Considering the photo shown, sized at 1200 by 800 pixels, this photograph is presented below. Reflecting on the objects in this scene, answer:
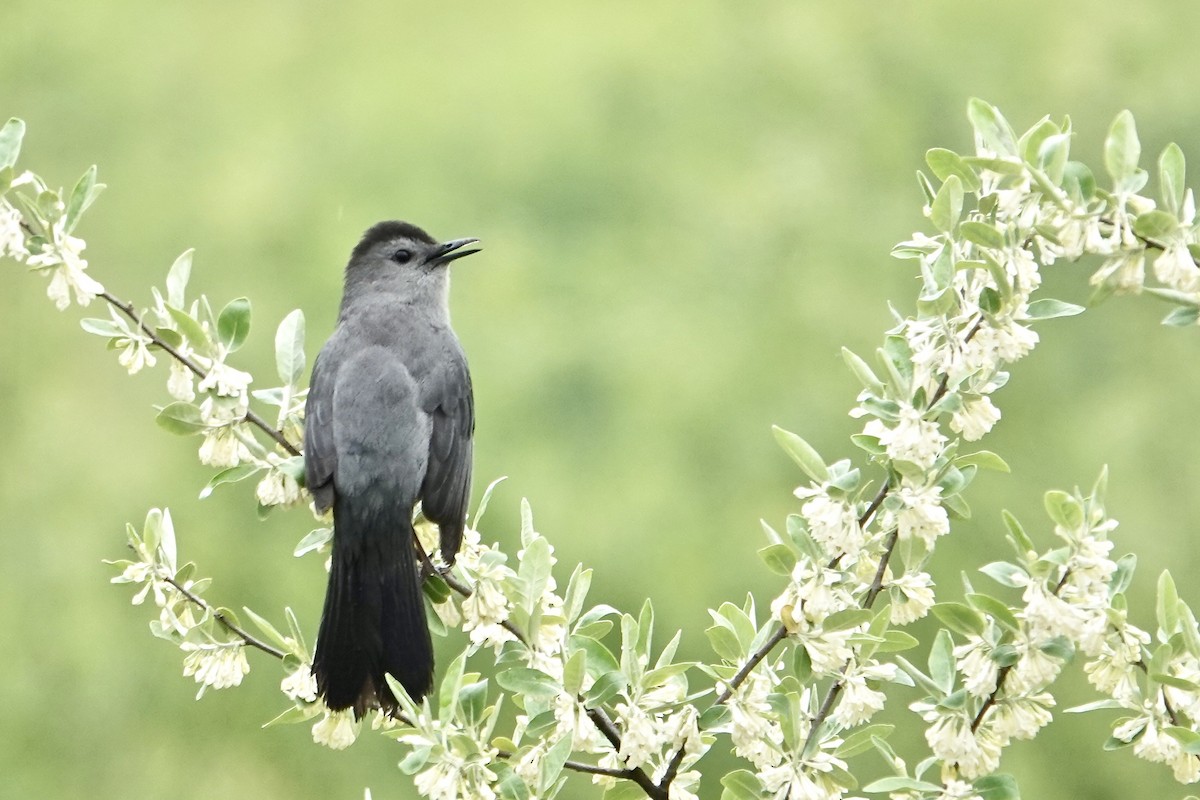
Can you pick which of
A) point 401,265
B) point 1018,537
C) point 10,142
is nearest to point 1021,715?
point 1018,537

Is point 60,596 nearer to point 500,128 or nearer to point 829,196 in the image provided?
point 500,128

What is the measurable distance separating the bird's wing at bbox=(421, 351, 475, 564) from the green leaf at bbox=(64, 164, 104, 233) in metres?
0.67

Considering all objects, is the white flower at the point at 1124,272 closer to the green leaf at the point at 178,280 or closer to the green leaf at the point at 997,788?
the green leaf at the point at 997,788

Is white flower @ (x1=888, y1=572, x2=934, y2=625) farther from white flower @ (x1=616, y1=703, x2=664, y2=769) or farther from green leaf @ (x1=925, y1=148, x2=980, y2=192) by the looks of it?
green leaf @ (x1=925, y1=148, x2=980, y2=192)

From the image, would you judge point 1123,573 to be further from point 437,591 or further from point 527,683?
point 437,591

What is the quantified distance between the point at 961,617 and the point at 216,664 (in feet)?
2.79

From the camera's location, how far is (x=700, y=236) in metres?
6.23

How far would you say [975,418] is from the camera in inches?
50.7

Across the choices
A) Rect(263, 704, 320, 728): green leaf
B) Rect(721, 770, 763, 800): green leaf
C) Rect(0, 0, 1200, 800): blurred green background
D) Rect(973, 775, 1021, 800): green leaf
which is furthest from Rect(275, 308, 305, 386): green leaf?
Rect(0, 0, 1200, 800): blurred green background

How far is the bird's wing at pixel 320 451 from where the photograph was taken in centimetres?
186

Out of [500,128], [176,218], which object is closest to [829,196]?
[500,128]

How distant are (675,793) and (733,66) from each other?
6.03m

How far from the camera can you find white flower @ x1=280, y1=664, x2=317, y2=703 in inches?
60.5

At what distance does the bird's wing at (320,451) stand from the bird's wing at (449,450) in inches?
6.2
